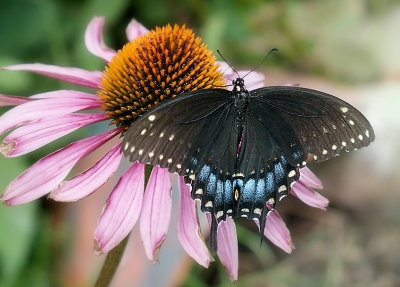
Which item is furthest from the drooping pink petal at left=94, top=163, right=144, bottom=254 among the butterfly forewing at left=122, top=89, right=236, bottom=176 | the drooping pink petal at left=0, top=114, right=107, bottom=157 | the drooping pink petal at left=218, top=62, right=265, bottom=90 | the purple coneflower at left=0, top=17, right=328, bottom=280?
the drooping pink petal at left=218, top=62, right=265, bottom=90

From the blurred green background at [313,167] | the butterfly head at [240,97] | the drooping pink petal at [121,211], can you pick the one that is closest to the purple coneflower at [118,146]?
the drooping pink petal at [121,211]

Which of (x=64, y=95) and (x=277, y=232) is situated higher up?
(x=64, y=95)

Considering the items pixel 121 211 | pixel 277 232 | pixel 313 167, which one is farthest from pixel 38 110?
pixel 313 167

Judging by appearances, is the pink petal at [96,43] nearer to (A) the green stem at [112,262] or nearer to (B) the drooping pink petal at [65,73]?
(B) the drooping pink petal at [65,73]

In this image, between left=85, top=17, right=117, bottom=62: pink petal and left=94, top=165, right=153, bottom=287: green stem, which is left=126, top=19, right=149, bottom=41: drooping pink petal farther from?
left=94, top=165, right=153, bottom=287: green stem

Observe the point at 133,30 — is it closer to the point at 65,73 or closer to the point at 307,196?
the point at 65,73

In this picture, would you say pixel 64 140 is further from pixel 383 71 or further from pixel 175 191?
pixel 383 71

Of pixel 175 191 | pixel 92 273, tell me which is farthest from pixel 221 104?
pixel 92 273
